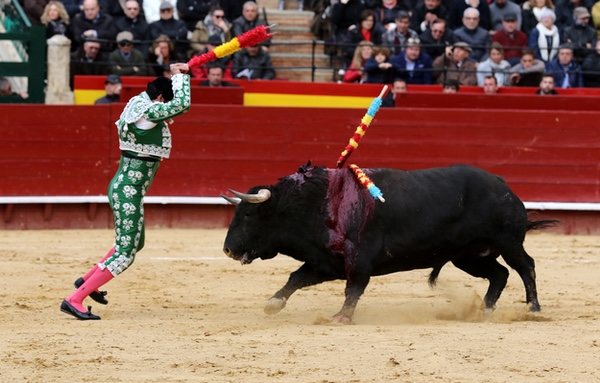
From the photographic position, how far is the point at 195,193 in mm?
13258

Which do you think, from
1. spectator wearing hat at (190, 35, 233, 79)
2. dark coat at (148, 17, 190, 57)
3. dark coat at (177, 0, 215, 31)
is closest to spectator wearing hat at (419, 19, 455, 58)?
spectator wearing hat at (190, 35, 233, 79)

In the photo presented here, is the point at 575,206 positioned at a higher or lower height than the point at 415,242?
lower

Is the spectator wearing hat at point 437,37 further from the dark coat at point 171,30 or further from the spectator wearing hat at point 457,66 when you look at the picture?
the dark coat at point 171,30

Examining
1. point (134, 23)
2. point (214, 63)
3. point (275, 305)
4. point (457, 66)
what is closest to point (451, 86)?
point (457, 66)

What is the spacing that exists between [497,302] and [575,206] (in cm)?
420

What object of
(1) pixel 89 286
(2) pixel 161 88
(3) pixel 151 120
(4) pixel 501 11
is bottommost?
(1) pixel 89 286

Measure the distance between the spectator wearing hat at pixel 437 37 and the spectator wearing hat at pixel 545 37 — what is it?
3.02 feet

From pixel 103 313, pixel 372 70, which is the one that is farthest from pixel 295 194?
pixel 372 70

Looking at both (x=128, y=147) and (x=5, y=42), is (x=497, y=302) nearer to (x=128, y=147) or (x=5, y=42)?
(x=128, y=147)

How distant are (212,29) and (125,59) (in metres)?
1.20

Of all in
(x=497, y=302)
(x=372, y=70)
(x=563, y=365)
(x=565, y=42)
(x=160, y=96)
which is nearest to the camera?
(x=563, y=365)

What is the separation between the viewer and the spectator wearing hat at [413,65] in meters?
15.0

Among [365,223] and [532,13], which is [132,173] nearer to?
[365,223]

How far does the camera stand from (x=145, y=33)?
588 inches
